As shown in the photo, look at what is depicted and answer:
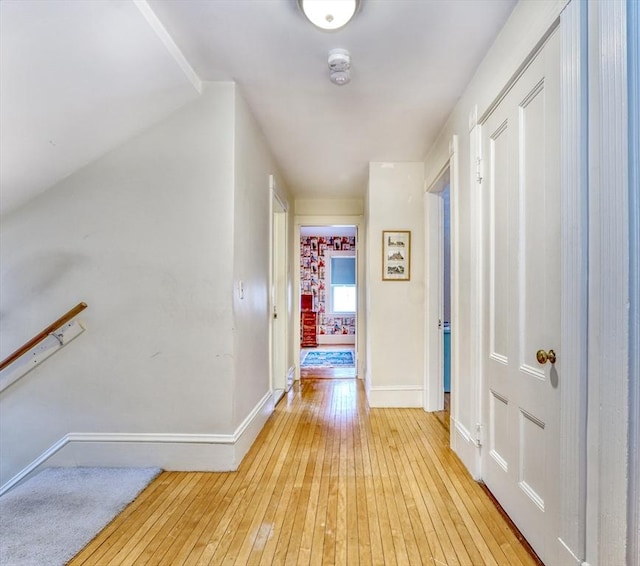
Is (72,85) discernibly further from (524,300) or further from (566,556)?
(566,556)

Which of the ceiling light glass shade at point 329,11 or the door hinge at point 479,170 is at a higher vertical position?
the ceiling light glass shade at point 329,11

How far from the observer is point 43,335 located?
217 cm

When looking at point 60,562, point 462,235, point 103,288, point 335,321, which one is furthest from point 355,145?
point 335,321

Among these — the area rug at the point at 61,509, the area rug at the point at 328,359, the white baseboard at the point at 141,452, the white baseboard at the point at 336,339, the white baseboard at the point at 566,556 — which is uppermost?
the white baseboard at the point at 566,556

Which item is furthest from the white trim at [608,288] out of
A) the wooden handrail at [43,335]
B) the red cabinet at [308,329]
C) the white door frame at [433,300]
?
the red cabinet at [308,329]

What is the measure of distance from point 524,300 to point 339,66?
1574 millimetres

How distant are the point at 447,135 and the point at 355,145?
81cm

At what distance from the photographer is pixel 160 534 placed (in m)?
1.66

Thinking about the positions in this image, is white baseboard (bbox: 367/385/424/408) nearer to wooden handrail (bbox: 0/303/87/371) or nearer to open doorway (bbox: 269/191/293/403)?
open doorway (bbox: 269/191/293/403)

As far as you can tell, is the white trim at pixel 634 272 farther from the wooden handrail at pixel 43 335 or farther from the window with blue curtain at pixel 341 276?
the window with blue curtain at pixel 341 276

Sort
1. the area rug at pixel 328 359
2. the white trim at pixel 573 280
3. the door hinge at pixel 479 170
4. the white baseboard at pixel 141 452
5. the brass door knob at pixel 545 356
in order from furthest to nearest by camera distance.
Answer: the area rug at pixel 328 359, the white baseboard at pixel 141 452, the door hinge at pixel 479 170, the brass door knob at pixel 545 356, the white trim at pixel 573 280

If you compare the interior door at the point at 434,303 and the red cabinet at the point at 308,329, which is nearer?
the interior door at the point at 434,303

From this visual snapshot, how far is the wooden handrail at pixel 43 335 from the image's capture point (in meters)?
2.13

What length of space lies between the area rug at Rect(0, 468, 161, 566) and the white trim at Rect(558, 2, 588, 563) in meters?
1.97
